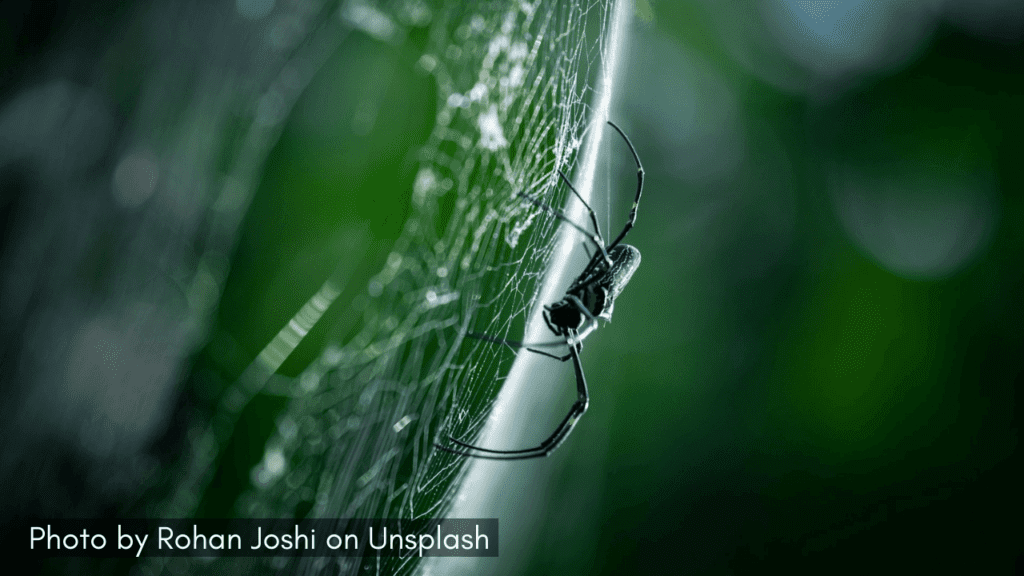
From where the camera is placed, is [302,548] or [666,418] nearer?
[302,548]

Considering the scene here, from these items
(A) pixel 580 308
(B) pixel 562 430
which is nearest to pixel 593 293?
(A) pixel 580 308

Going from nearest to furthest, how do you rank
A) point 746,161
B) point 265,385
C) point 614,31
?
point 265,385, point 614,31, point 746,161

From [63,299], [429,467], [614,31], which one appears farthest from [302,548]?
[614,31]

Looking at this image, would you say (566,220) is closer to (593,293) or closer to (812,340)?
(593,293)

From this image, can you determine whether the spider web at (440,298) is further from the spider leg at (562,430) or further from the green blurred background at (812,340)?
the green blurred background at (812,340)

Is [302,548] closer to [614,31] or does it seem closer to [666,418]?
[614,31]

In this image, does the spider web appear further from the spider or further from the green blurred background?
the green blurred background

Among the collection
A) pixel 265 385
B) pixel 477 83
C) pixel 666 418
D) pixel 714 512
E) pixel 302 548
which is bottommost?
pixel 714 512

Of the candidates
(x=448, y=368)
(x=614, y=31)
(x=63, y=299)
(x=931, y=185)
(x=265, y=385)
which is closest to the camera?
(x=63, y=299)
